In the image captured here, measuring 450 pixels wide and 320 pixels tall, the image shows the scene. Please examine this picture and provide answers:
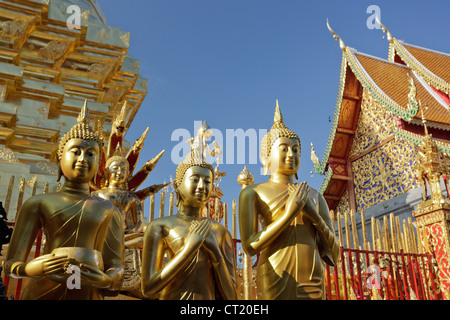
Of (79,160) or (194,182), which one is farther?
(194,182)

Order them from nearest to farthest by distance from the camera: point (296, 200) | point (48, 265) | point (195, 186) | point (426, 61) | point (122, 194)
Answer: point (48, 265), point (296, 200), point (195, 186), point (122, 194), point (426, 61)

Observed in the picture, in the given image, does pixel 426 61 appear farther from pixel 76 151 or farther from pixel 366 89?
pixel 76 151

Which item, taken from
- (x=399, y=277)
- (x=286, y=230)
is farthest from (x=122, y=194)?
(x=399, y=277)

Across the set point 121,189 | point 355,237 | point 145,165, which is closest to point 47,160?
point 145,165

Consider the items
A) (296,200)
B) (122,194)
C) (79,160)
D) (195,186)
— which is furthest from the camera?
(122,194)

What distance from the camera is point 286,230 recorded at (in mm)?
2449

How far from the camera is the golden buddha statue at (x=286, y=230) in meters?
2.33

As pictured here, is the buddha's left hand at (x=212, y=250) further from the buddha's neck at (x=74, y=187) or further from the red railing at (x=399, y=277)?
the red railing at (x=399, y=277)

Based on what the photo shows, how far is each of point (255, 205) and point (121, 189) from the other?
1270 mm

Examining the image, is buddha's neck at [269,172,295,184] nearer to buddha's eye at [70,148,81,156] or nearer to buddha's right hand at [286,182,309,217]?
buddha's right hand at [286,182,309,217]

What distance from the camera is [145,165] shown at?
3973 mm

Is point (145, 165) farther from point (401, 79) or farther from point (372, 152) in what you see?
point (401, 79)

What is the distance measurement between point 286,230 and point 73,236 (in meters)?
1.10
